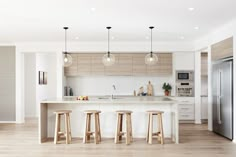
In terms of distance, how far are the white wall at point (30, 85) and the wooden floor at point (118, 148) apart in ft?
13.2

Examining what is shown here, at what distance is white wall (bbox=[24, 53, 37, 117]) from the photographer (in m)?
10.8

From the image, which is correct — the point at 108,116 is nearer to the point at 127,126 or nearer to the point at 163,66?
the point at 127,126

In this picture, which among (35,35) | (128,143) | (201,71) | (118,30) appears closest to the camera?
(128,143)

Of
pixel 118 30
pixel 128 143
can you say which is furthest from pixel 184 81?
pixel 128 143

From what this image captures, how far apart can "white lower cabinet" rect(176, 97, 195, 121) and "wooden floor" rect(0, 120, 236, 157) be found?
2.25 m

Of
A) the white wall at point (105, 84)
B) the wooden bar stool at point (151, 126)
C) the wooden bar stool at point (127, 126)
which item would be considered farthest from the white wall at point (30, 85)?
the wooden bar stool at point (151, 126)

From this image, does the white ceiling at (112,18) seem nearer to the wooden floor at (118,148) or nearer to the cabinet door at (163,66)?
the cabinet door at (163,66)

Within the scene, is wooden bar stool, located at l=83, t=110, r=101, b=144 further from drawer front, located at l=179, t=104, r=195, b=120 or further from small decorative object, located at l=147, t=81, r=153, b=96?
drawer front, located at l=179, t=104, r=195, b=120

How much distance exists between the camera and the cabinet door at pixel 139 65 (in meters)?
9.08

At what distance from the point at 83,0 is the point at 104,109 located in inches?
112

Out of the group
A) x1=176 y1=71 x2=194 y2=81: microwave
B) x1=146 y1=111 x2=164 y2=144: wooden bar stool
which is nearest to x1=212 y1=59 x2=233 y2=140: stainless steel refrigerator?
x1=146 y1=111 x2=164 y2=144: wooden bar stool

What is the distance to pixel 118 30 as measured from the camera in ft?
23.0

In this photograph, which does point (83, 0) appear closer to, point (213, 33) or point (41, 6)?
point (41, 6)

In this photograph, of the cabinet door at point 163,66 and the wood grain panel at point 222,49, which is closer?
the wood grain panel at point 222,49
